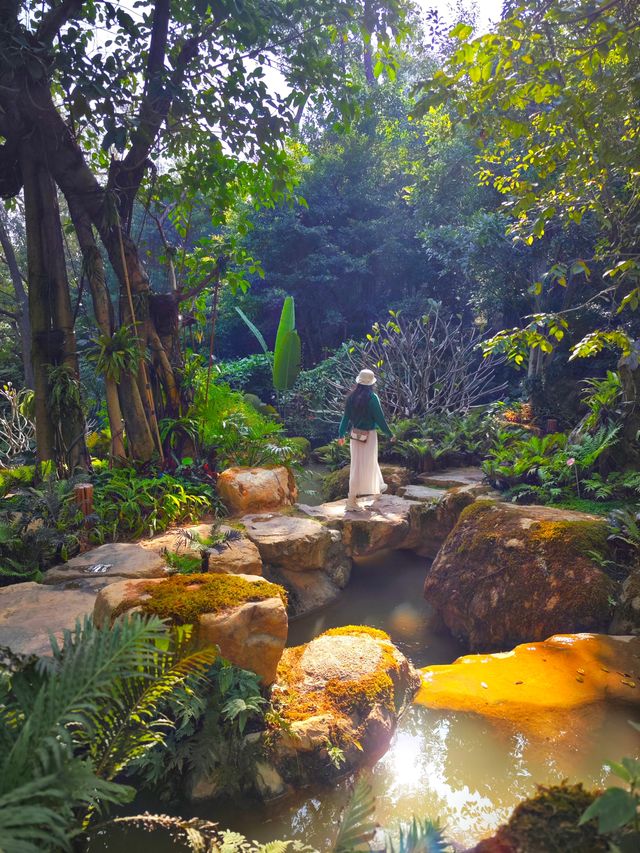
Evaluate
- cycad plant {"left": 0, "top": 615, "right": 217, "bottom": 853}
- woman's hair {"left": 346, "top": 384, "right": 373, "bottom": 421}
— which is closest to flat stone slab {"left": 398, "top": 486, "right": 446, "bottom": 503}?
woman's hair {"left": 346, "top": 384, "right": 373, "bottom": 421}

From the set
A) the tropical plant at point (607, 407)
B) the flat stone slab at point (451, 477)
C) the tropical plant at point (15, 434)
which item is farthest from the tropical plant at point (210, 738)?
the tropical plant at point (15, 434)

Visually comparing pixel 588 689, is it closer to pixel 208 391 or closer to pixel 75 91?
pixel 208 391

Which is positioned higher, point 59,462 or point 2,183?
point 2,183

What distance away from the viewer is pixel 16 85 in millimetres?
6344

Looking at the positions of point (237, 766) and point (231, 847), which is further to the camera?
point (237, 766)

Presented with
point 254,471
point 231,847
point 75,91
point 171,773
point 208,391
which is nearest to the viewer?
point 231,847

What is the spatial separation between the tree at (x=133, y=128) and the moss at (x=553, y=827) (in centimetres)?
643

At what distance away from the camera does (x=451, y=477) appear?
8.57m

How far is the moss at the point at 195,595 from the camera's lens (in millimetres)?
2932

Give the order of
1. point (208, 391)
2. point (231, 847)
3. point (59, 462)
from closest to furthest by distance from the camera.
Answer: point (231, 847), point (59, 462), point (208, 391)

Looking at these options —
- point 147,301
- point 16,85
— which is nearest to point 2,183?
point 16,85

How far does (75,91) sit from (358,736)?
6.96 m

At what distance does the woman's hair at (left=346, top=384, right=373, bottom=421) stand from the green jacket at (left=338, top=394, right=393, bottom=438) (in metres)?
0.03

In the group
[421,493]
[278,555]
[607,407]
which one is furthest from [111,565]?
[607,407]
